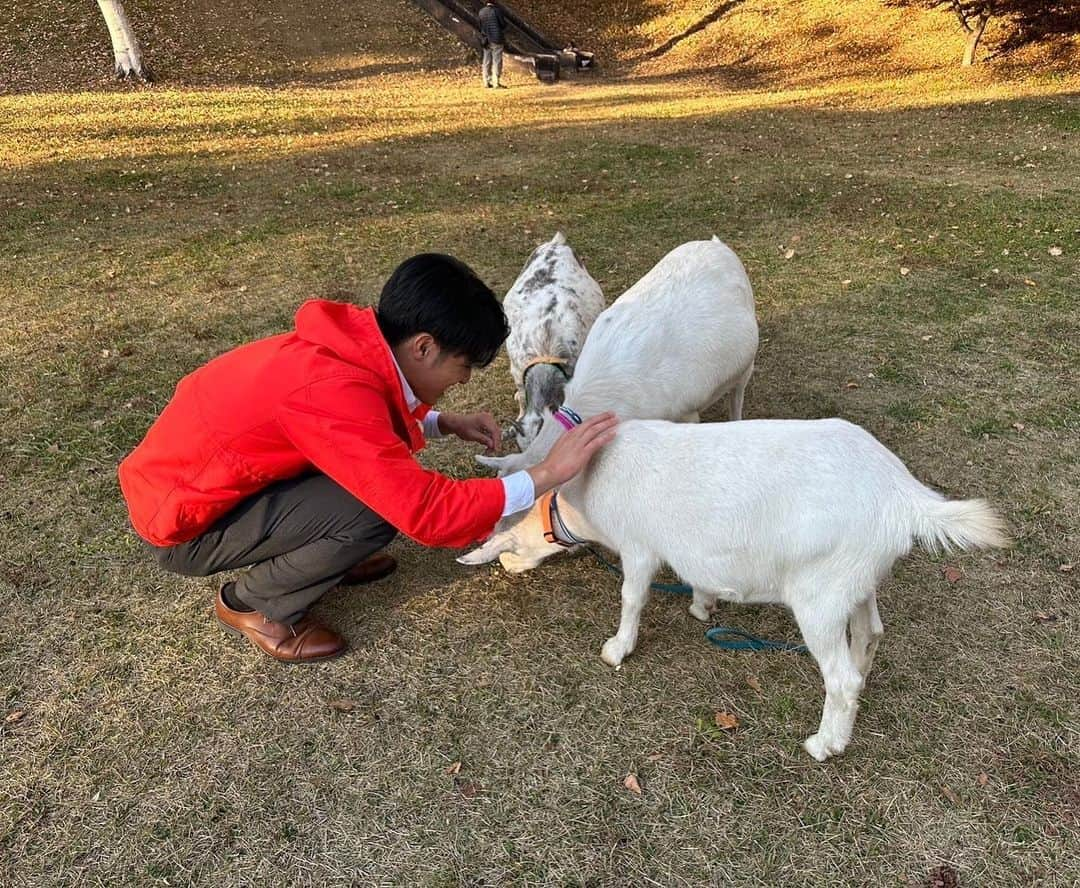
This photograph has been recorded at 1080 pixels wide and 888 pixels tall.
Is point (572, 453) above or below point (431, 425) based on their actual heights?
above

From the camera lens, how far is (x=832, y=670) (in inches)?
105

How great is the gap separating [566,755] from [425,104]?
51.2 feet

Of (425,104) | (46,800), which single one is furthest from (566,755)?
(425,104)

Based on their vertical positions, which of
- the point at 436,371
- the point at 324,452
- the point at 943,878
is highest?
the point at 436,371

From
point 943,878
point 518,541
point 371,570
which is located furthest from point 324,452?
point 943,878

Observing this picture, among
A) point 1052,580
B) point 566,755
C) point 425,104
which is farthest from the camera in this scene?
point 425,104

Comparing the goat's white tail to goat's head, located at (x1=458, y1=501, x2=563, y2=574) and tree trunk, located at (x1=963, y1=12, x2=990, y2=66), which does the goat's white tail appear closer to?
goat's head, located at (x1=458, y1=501, x2=563, y2=574)

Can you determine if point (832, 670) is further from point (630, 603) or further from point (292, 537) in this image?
point (292, 537)

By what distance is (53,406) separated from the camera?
4.91m

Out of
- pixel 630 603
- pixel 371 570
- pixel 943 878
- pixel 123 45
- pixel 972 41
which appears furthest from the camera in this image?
pixel 972 41

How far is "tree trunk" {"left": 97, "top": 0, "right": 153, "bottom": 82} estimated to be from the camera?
15484mm

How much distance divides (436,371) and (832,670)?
1800 millimetres

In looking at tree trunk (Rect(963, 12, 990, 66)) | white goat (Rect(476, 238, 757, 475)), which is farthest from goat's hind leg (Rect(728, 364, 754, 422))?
tree trunk (Rect(963, 12, 990, 66))

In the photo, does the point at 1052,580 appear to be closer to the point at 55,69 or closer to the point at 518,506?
the point at 518,506
